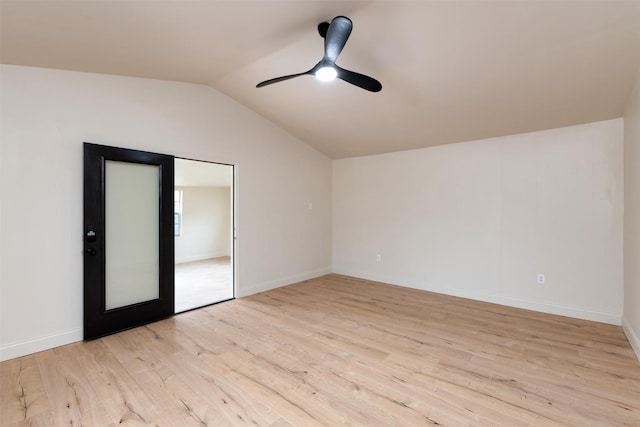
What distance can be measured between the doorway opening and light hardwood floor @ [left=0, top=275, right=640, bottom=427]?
2.21 m

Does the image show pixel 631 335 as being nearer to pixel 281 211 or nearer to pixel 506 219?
pixel 506 219

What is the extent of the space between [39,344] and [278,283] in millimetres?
2861

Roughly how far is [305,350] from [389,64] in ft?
9.34

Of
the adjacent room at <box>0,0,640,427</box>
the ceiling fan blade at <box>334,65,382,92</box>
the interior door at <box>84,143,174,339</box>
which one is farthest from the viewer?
the interior door at <box>84,143,174,339</box>

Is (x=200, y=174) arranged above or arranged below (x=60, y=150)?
above

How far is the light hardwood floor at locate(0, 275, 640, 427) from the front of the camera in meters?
1.83

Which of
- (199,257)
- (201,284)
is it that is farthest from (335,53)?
(199,257)

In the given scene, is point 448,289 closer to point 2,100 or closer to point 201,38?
point 201,38

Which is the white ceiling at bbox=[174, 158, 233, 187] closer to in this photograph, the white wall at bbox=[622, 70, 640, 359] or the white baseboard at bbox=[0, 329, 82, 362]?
the white baseboard at bbox=[0, 329, 82, 362]

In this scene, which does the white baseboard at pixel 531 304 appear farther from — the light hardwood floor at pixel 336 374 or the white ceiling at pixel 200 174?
the white ceiling at pixel 200 174

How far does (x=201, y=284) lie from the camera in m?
4.99

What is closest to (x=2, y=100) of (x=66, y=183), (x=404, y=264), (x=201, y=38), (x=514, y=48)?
(x=66, y=183)

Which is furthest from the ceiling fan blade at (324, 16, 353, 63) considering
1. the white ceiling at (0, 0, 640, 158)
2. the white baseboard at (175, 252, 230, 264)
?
the white baseboard at (175, 252, 230, 264)

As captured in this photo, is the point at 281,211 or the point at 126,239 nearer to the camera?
the point at 126,239
